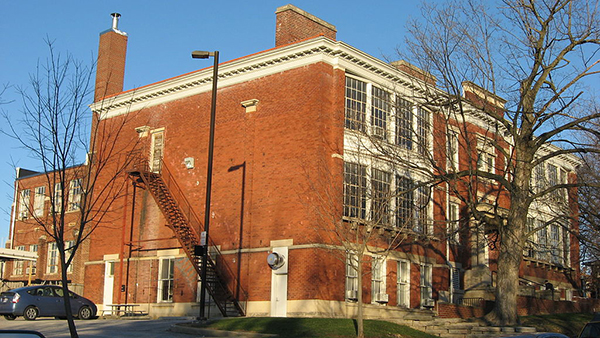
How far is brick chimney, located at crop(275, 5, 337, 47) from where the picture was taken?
104 feet

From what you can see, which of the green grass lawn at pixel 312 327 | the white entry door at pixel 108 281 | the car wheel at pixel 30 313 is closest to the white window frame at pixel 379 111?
the green grass lawn at pixel 312 327

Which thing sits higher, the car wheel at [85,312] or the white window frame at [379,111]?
the white window frame at [379,111]

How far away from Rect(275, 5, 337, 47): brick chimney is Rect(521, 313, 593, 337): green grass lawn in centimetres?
1578

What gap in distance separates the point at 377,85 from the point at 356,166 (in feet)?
14.0

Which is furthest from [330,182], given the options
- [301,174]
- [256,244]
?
[256,244]

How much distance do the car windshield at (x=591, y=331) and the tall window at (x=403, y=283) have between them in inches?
Result: 530

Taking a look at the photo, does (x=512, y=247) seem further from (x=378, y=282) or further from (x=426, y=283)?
(x=426, y=283)

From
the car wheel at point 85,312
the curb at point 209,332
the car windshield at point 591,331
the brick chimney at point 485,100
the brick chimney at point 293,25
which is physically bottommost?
the curb at point 209,332

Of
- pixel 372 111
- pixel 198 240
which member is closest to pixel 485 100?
pixel 372 111

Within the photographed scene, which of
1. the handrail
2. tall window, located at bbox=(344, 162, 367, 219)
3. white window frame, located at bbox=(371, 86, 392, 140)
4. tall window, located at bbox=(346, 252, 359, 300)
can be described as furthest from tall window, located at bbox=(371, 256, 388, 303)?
white window frame, located at bbox=(371, 86, 392, 140)

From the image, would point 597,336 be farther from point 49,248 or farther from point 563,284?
point 49,248

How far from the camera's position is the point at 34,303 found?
27.0 m

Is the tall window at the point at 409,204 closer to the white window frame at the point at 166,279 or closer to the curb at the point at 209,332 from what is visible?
the curb at the point at 209,332

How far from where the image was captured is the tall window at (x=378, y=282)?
29.2 m
